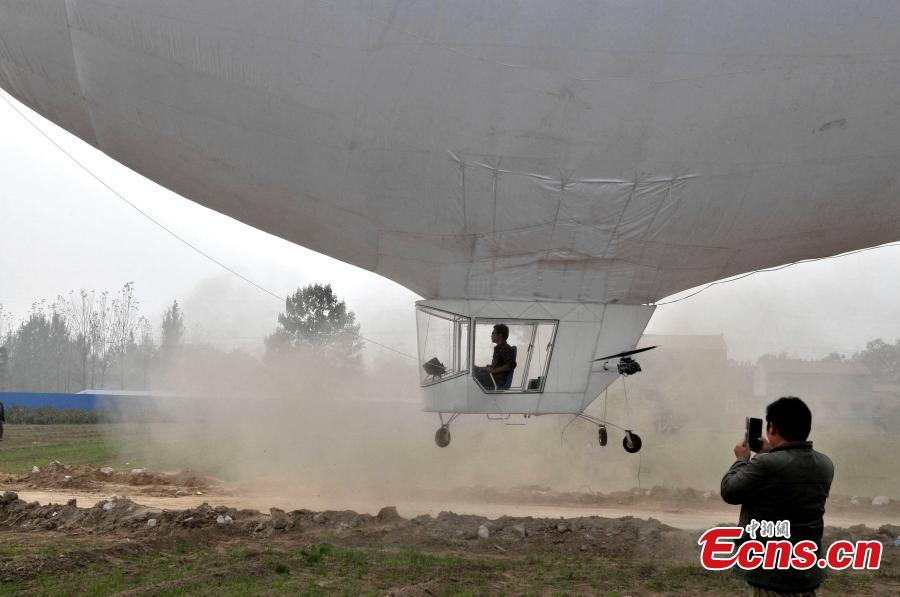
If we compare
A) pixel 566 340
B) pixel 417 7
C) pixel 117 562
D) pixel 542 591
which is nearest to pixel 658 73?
pixel 417 7

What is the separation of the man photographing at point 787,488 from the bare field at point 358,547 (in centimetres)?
613

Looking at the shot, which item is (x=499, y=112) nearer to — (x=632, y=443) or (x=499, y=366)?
(x=499, y=366)

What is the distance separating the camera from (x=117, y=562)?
1134 cm

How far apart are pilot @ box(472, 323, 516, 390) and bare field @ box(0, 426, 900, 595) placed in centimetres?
287

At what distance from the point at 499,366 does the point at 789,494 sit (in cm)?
657

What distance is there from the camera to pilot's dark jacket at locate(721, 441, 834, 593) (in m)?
4.54

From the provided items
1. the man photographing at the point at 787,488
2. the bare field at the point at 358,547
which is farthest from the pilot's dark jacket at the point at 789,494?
the bare field at the point at 358,547

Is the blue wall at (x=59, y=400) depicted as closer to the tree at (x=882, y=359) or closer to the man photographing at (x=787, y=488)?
the tree at (x=882, y=359)

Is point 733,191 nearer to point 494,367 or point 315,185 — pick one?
point 494,367

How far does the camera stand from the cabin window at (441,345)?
1119 cm

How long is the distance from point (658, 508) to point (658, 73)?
43.6 feet

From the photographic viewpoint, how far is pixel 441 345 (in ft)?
37.7

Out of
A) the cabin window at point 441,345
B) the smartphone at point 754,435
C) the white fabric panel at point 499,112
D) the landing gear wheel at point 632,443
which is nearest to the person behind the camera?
the smartphone at point 754,435

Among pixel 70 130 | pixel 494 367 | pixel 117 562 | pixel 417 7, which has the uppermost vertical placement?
pixel 417 7
